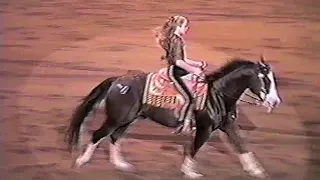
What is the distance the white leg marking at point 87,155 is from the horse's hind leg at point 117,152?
0.04m

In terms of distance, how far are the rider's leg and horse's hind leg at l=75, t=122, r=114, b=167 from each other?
21cm

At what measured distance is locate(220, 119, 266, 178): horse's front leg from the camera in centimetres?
177

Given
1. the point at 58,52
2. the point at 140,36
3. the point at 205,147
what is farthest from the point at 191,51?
the point at 58,52

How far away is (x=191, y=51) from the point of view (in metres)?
1.79

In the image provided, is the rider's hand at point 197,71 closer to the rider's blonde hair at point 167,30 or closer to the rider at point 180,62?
the rider at point 180,62

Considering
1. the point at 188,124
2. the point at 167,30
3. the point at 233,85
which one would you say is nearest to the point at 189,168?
the point at 188,124

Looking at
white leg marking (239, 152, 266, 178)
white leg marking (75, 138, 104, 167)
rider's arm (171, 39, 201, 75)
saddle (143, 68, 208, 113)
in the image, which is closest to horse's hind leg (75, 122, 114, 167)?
white leg marking (75, 138, 104, 167)

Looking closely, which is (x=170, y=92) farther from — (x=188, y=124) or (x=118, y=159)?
(x=118, y=159)

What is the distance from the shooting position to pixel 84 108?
182 centimetres

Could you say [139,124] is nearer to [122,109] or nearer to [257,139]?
[122,109]

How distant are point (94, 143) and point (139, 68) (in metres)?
0.25

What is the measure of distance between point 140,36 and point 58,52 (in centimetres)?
24

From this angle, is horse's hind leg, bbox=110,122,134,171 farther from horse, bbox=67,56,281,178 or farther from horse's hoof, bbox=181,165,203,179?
horse's hoof, bbox=181,165,203,179

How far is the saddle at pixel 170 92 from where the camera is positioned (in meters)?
1.77
